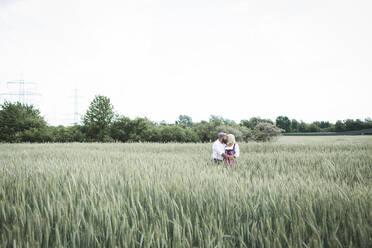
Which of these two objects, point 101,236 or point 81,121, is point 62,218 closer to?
point 101,236

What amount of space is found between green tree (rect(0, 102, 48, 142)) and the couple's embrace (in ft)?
66.5

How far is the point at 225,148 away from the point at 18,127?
23.7 m

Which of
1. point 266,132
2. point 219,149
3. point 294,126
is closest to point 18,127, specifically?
point 219,149

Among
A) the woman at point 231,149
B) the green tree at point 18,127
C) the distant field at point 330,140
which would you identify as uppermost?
the green tree at point 18,127

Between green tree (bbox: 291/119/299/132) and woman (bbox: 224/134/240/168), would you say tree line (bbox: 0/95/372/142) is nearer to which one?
woman (bbox: 224/134/240/168)

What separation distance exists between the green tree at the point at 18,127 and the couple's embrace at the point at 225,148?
20.3m

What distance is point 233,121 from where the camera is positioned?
22.0 metres

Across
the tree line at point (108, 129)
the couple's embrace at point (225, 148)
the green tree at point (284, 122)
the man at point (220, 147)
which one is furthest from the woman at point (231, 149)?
the green tree at point (284, 122)

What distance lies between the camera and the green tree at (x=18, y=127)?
2000 centimetres

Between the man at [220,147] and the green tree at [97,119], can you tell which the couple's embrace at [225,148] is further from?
the green tree at [97,119]

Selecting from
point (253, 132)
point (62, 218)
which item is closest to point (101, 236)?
point (62, 218)

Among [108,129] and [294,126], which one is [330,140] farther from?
[294,126]

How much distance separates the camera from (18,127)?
2086cm

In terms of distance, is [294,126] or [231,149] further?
[294,126]
